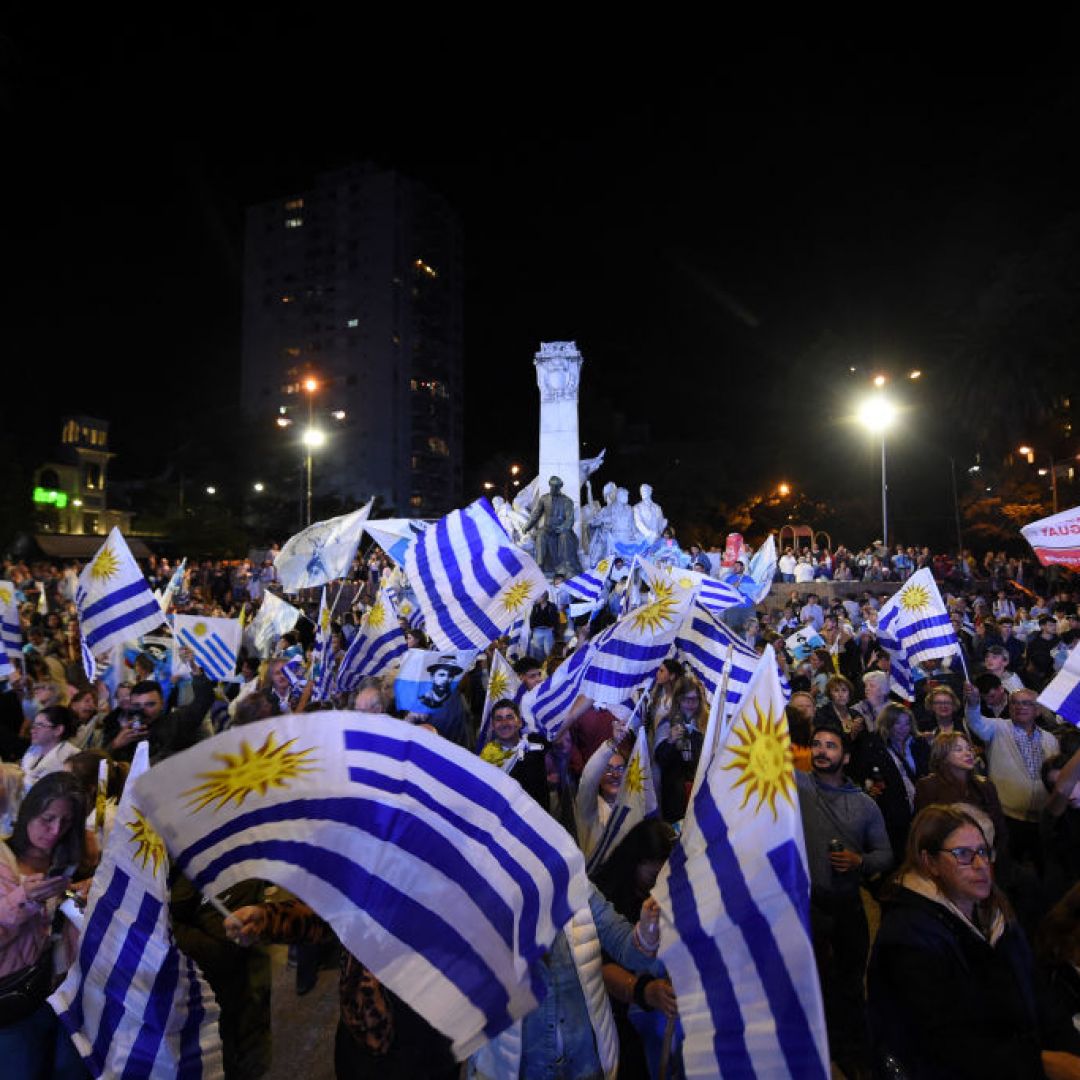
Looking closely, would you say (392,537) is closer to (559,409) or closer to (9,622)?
(9,622)

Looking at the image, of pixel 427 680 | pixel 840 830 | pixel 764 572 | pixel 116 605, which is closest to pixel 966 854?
pixel 840 830

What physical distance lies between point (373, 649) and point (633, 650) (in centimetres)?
325

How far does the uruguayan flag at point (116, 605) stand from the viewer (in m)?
7.21

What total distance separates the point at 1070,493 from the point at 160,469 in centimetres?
6460

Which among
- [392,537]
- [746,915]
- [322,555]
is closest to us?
[746,915]

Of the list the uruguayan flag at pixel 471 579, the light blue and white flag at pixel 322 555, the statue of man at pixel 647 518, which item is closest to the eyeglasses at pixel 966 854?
the uruguayan flag at pixel 471 579

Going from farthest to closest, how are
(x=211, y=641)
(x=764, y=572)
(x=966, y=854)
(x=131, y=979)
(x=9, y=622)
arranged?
(x=764, y=572) → (x=211, y=641) → (x=9, y=622) → (x=131, y=979) → (x=966, y=854)

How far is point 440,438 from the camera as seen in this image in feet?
271

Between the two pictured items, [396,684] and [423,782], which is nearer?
[423,782]

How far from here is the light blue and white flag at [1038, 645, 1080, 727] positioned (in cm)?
504

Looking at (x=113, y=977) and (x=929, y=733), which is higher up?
(x=929, y=733)

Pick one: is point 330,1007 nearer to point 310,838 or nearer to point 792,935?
point 310,838

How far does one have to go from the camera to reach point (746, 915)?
8.20ft

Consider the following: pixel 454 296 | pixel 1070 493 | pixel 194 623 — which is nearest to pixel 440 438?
pixel 454 296
